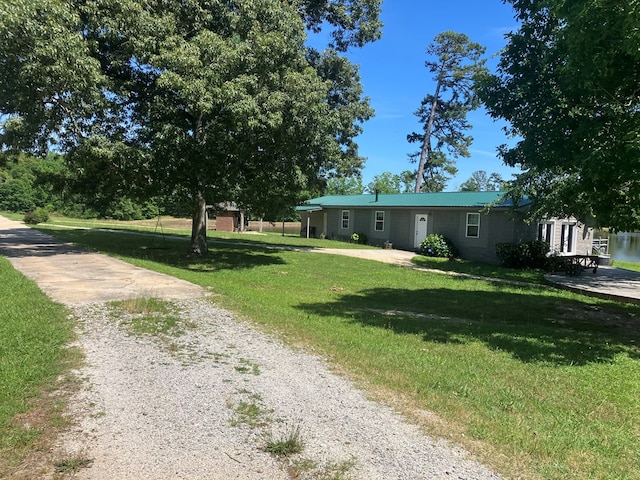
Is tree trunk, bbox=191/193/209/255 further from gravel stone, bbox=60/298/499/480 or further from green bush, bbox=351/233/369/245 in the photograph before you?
green bush, bbox=351/233/369/245

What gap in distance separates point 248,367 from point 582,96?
6.40 m

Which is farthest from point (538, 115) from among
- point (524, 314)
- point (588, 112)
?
point (524, 314)

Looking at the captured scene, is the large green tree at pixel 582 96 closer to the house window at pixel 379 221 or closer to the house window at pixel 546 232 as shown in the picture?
the house window at pixel 546 232

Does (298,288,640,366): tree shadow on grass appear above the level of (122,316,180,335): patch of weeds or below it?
below

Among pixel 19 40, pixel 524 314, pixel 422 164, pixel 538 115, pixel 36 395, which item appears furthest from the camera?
pixel 422 164

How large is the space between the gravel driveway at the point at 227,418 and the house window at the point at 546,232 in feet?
60.9

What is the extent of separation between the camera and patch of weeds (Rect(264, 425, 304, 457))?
3072 mm

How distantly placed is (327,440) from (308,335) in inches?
117

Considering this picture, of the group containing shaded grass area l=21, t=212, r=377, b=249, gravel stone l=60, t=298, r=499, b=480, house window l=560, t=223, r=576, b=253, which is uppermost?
house window l=560, t=223, r=576, b=253

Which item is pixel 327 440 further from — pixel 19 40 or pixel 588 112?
pixel 19 40

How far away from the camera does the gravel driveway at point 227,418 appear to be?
289 cm

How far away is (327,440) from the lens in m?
3.27

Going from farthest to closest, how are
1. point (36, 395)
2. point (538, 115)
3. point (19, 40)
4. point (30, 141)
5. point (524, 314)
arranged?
1. point (30, 141)
2. point (19, 40)
3. point (524, 314)
4. point (538, 115)
5. point (36, 395)

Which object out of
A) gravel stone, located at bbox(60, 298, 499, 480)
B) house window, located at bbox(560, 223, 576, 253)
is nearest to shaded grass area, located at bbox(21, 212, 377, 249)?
house window, located at bbox(560, 223, 576, 253)
